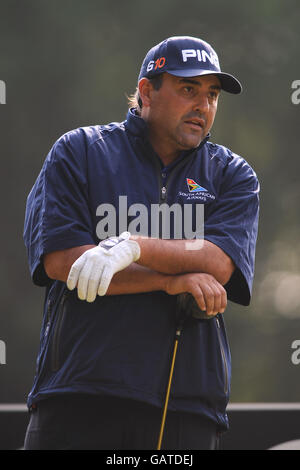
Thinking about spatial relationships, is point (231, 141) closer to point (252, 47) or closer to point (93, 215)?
point (252, 47)

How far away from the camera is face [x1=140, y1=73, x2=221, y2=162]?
184 cm

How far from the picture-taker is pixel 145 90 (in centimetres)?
193

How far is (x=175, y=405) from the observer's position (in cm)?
162

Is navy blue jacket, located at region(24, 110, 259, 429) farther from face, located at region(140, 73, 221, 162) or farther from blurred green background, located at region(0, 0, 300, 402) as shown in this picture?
blurred green background, located at region(0, 0, 300, 402)

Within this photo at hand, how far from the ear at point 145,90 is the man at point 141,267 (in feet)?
0.10

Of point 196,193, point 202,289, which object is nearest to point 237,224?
point 196,193

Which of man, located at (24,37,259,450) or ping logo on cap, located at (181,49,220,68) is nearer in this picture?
man, located at (24,37,259,450)

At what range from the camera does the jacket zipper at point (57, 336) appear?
1.66 meters

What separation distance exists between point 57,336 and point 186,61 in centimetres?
71

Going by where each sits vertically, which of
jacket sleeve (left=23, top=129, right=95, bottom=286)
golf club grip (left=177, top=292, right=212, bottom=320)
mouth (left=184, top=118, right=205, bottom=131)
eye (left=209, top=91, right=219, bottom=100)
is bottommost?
golf club grip (left=177, top=292, right=212, bottom=320)

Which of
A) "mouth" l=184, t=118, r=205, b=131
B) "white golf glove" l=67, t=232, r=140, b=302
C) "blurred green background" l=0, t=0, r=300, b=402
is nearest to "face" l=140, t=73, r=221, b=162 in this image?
"mouth" l=184, t=118, r=205, b=131

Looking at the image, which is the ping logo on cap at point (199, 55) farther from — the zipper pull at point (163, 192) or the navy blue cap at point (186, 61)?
the zipper pull at point (163, 192)

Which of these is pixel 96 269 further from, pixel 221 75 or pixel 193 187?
pixel 221 75

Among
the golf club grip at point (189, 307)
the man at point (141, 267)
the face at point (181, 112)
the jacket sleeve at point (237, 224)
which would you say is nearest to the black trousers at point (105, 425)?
the man at point (141, 267)
